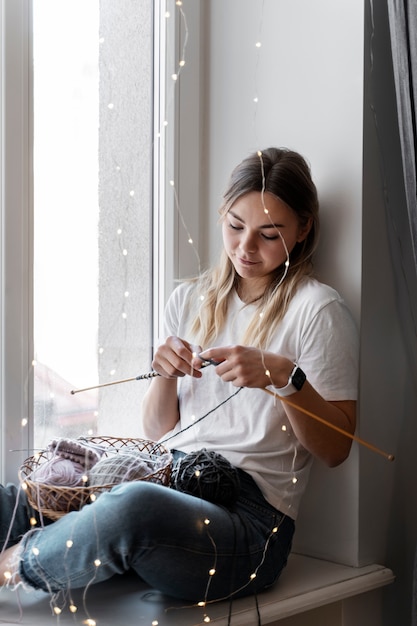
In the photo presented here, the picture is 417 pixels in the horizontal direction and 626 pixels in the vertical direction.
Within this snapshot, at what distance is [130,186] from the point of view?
1.85 m

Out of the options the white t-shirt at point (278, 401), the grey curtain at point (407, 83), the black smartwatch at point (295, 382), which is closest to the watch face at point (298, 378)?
the black smartwatch at point (295, 382)

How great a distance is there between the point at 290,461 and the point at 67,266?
58cm

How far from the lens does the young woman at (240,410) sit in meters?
1.38

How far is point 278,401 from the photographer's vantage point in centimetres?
162

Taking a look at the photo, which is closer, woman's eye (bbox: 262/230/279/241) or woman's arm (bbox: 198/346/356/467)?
woman's arm (bbox: 198/346/356/467)

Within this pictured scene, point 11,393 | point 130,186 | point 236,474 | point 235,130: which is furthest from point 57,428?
point 235,130

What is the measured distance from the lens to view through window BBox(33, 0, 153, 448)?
1682 millimetres

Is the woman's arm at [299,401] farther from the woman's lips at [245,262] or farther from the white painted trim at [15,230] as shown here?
the white painted trim at [15,230]

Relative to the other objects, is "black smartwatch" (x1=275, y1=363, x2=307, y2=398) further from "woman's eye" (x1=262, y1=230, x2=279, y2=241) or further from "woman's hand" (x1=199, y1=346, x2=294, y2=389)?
"woman's eye" (x1=262, y1=230, x2=279, y2=241)

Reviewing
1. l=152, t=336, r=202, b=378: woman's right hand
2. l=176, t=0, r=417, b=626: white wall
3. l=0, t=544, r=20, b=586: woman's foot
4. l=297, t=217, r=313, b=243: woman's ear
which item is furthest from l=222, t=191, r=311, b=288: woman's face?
l=0, t=544, r=20, b=586: woman's foot

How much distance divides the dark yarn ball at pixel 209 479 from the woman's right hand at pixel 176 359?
154 millimetres

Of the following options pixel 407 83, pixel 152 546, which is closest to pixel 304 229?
pixel 407 83

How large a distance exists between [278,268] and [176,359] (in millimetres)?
331

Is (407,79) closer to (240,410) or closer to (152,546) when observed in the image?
(240,410)
